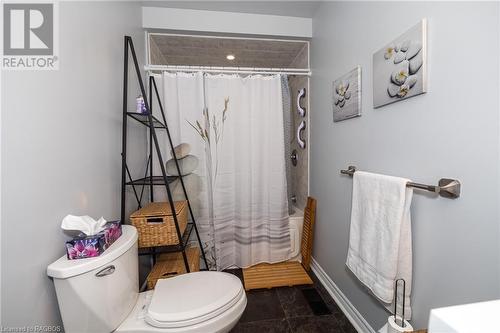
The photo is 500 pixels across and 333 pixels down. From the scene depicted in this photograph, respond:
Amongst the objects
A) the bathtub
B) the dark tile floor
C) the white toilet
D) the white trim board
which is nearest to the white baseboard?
the dark tile floor

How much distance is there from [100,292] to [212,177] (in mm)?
1168

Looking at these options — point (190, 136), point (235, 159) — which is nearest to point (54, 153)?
point (190, 136)

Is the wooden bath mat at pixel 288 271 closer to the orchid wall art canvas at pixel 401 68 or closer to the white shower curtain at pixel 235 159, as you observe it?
the white shower curtain at pixel 235 159

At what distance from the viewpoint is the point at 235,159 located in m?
1.97

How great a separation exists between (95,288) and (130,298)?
10.4 inches

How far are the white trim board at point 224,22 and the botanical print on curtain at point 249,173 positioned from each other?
0.43 metres

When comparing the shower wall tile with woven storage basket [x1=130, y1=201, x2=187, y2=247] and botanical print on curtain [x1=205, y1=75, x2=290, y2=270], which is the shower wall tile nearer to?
botanical print on curtain [x1=205, y1=75, x2=290, y2=270]

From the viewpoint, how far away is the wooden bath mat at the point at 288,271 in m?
1.82

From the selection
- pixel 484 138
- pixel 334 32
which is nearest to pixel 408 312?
pixel 484 138

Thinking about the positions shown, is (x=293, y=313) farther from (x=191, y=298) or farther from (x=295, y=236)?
(x=191, y=298)

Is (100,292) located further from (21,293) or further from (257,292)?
(257,292)

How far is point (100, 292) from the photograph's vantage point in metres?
0.86

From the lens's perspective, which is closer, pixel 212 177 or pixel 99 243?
pixel 99 243

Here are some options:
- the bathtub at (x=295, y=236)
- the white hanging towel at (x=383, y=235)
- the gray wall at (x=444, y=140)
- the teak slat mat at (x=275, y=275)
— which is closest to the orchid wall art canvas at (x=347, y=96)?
the gray wall at (x=444, y=140)
